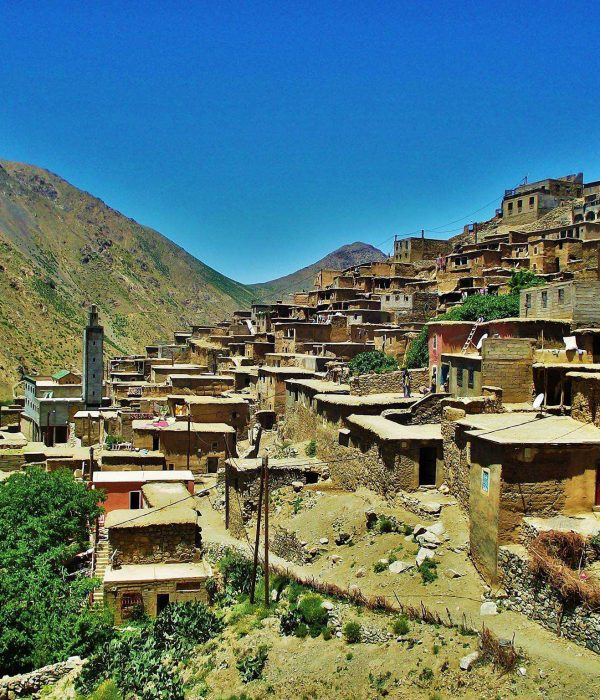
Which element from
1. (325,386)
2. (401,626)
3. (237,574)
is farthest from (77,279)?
(401,626)

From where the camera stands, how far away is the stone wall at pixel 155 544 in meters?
16.1

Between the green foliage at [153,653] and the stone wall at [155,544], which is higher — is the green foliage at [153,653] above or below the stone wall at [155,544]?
below

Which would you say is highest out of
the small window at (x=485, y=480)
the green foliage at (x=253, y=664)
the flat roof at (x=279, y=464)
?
the small window at (x=485, y=480)

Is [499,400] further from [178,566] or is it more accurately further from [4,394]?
[4,394]

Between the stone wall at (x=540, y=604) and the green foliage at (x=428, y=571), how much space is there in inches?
53.7

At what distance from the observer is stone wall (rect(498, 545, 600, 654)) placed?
32.2 ft

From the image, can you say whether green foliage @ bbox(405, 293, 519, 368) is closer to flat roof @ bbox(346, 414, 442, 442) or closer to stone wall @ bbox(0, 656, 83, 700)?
flat roof @ bbox(346, 414, 442, 442)

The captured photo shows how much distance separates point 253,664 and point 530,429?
6423mm

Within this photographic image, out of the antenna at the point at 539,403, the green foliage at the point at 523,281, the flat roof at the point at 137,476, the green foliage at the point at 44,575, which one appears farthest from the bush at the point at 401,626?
the green foliage at the point at 523,281

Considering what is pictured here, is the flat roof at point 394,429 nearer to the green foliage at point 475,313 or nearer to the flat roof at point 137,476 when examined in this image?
the flat roof at point 137,476

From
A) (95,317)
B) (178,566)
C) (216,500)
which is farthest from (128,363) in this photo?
(178,566)

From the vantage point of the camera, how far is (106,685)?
12758 millimetres

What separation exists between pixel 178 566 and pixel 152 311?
125 m

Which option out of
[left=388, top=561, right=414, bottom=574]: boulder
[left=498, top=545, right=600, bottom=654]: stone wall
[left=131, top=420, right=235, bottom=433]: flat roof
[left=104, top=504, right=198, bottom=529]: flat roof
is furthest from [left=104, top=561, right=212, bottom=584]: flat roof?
[left=131, top=420, right=235, bottom=433]: flat roof
